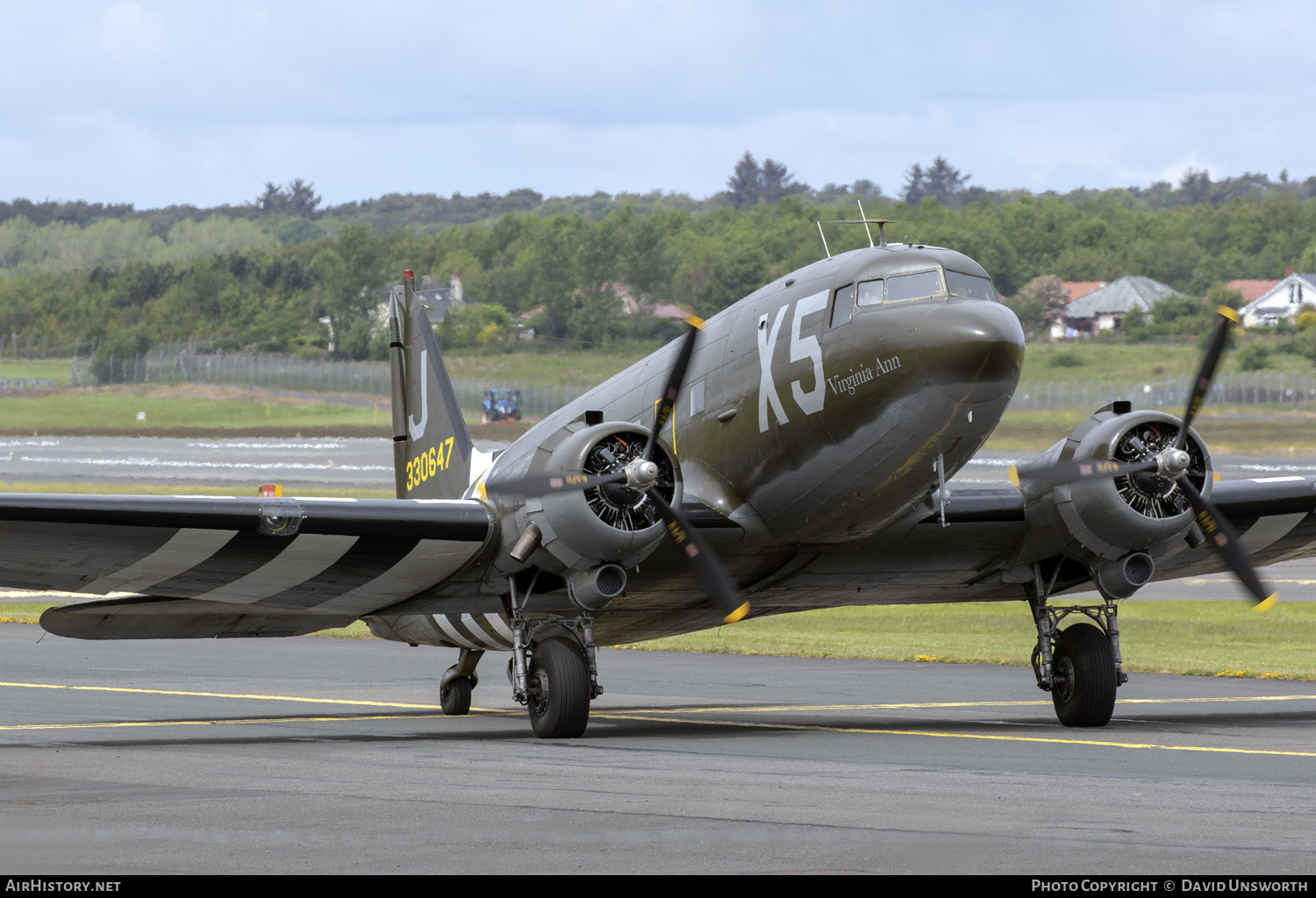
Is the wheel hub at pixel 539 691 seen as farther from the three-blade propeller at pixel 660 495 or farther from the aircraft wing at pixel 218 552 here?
the three-blade propeller at pixel 660 495

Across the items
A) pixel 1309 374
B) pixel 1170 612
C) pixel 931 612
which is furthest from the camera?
pixel 1309 374

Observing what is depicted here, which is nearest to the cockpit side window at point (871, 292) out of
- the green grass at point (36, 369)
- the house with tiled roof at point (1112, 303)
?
the green grass at point (36, 369)

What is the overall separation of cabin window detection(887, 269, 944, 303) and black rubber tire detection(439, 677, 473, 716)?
27.5 ft

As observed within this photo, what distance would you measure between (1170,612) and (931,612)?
19.1ft

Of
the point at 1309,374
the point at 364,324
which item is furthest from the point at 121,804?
the point at 364,324

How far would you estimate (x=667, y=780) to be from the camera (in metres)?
13.8

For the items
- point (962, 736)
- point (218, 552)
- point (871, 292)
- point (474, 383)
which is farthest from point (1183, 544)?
point (474, 383)

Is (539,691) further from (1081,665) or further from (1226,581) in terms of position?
(1226,581)

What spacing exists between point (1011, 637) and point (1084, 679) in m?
16.2

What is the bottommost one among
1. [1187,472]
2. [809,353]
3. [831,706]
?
[831,706]

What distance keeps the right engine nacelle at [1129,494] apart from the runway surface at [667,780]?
7.01 ft

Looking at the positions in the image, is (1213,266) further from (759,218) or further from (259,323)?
(259,323)

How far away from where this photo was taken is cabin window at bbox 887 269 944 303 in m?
17.0

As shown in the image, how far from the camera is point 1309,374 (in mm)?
111125
